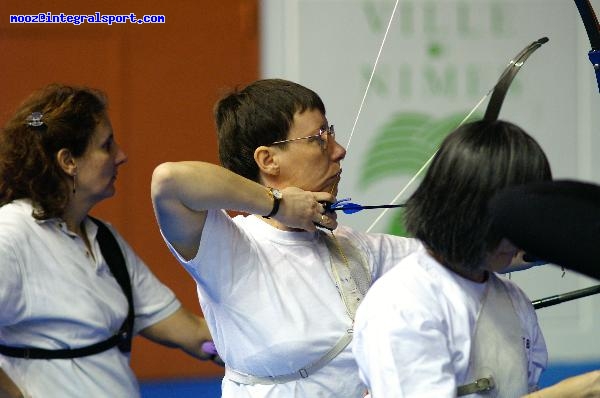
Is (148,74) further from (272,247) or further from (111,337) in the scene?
(272,247)

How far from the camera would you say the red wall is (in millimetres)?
3428

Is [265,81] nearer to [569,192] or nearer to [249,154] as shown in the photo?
[249,154]

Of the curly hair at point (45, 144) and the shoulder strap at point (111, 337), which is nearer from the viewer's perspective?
the shoulder strap at point (111, 337)

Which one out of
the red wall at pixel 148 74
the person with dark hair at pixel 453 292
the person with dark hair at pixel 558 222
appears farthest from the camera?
the red wall at pixel 148 74

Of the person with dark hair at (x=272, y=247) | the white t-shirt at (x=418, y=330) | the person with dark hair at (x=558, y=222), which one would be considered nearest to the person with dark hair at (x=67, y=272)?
the person with dark hair at (x=272, y=247)

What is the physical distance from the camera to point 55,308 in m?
1.91

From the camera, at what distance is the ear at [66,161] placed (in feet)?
6.73

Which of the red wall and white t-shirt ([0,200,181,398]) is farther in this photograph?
the red wall

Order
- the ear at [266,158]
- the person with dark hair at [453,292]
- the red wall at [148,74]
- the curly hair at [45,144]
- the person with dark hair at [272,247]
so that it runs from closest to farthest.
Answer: the person with dark hair at [453,292], the person with dark hair at [272,247], the ear at [266,158], the curly hair at [45,144], the red wall at [148,74]

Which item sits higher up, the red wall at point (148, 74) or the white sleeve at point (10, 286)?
the red wall at point (148, 74)

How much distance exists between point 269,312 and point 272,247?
12 centimetres

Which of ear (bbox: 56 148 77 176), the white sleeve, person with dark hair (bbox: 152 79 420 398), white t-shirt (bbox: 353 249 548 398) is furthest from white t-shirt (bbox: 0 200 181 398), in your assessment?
white t-shirt (bbox: 353 249 548 398)

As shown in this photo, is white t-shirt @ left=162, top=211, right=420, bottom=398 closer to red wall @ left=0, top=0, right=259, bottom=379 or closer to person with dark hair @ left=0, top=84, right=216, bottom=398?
person with dark hair @ left=0, top=84, right=216, bottom=398

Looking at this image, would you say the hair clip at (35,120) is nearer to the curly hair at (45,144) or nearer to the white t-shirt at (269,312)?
the curly hair at (45,144)
